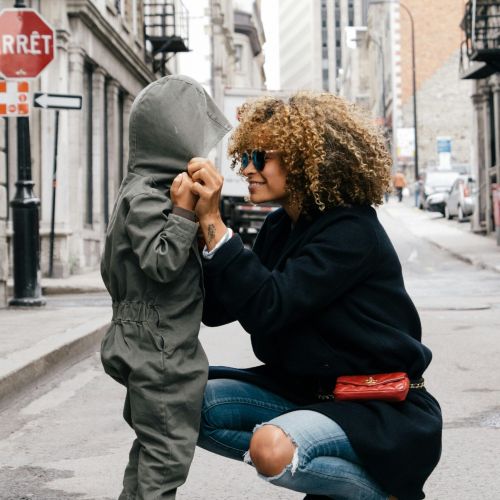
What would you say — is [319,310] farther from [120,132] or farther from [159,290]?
[120,132]

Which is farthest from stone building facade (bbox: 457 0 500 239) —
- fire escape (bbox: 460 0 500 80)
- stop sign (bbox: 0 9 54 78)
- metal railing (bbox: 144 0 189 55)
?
stop sign (bbox: 0 9 54 78)

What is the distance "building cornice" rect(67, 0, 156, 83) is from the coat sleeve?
17.8m

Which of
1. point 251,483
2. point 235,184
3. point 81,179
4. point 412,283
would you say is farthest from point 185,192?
point 235,184

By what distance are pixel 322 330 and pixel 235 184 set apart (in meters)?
26.4

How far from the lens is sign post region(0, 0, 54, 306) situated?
11625 millimetres

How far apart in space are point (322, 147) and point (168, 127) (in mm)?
450

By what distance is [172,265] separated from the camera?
2.81m

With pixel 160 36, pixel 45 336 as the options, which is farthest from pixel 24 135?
pixel 160 36

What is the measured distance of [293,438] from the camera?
115 inches

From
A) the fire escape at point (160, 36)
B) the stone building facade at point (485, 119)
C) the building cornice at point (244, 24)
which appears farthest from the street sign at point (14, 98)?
the building cornice at point (244, 24)

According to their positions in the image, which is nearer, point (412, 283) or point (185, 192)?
point (185, 192)

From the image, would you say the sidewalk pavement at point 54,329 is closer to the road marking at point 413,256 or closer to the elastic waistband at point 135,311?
the road marking at point 413,256

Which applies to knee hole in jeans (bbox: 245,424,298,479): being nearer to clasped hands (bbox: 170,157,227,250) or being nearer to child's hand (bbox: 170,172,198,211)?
clasped hands (bbox: 170,157,227,250)

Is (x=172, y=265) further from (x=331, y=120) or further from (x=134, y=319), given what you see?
(x=331, y=120)
